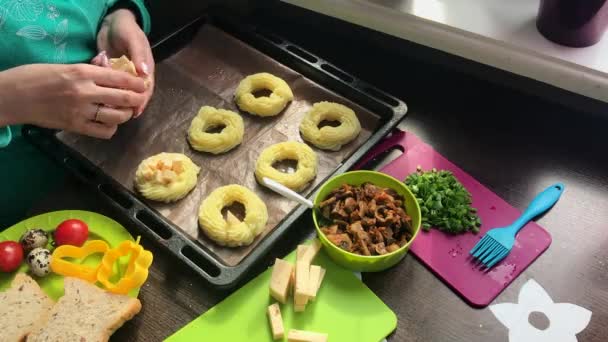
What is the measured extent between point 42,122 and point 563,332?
109 centimetres

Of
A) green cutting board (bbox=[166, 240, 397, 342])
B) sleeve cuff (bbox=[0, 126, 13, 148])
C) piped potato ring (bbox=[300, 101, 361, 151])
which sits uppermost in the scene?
sleeve cuff (bbox=[0, 126, 13, 148])

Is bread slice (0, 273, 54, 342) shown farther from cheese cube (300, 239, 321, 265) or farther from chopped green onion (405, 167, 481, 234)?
chopped green onion (405, 167, 481, 234)

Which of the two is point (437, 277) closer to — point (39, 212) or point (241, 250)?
point (241, 250)

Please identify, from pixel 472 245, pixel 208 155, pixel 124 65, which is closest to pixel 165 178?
pixel 208 155

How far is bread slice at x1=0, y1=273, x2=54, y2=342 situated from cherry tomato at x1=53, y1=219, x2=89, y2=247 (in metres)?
0.09

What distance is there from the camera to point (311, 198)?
1137mm

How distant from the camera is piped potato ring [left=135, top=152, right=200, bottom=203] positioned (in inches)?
44.9

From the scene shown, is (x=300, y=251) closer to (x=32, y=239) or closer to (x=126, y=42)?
(x=32, y=239)

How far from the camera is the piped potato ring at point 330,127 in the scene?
1.24 meters

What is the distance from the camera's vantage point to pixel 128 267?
100cm

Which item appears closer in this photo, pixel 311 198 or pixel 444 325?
pixel 444 325

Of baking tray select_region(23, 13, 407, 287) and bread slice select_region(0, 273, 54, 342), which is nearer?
bread slice select_region(0, 273, 54, 342)

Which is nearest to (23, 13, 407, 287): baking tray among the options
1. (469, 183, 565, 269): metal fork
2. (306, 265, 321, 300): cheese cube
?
(306, 265, 321, 300): cheese cube

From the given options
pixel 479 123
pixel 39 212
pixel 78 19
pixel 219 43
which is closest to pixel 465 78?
pixel 479 123
